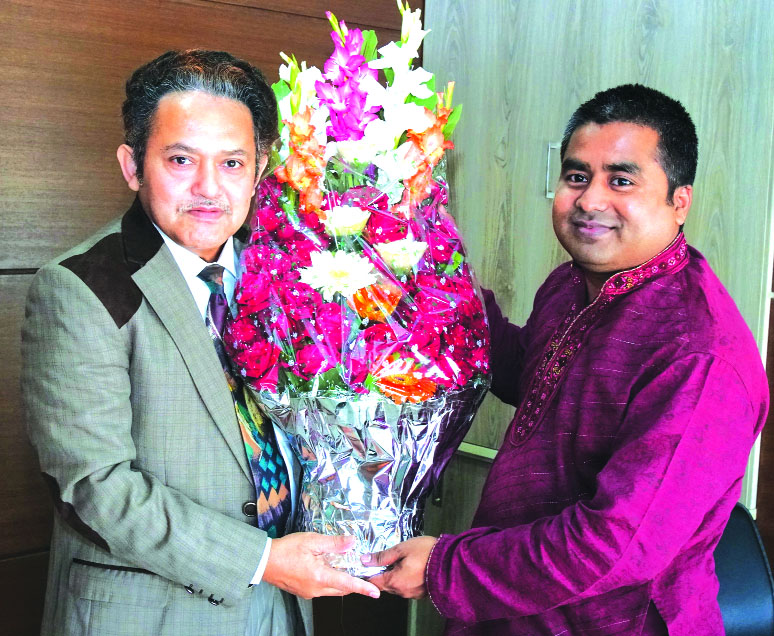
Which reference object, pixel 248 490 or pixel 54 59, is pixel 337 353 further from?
pixel 54 59

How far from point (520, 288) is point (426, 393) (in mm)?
1089

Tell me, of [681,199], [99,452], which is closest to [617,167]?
[681,199]

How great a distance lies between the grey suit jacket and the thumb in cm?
11

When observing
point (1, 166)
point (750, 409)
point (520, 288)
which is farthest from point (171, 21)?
point (750, 409)

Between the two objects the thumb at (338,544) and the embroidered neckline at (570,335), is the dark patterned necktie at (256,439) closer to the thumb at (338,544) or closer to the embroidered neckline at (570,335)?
the thumb at (338,544)

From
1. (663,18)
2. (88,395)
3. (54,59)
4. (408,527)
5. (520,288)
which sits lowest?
(408,527)

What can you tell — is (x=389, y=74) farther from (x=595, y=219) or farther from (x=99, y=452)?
(x=99, y=452)

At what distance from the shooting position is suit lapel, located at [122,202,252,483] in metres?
1.42

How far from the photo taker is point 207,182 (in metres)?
1.42

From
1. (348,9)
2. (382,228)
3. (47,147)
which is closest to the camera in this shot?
(382,228)

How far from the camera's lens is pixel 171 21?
7.16ft

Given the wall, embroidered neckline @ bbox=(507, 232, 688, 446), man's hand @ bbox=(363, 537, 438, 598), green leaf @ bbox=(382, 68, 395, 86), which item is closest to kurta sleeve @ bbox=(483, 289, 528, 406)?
embroidered neckline @ bbox=(507, 232, 688, 446)

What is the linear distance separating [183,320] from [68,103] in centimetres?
94

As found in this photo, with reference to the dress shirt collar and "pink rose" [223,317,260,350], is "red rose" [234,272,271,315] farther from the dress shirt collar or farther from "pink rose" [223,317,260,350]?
the dress shirt collar
